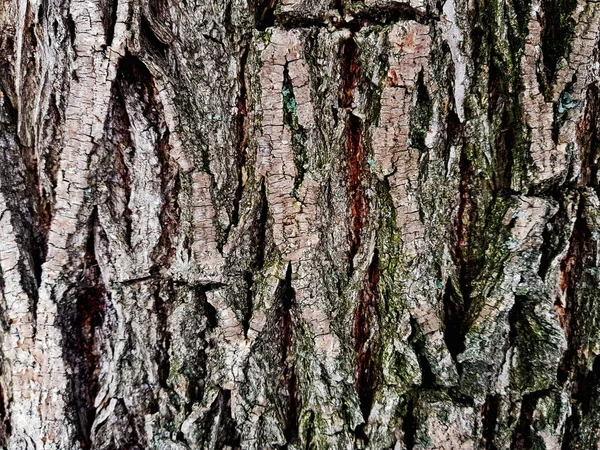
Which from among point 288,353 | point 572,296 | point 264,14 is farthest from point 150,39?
point 572,296

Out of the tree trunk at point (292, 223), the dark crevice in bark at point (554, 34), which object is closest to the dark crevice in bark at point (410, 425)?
A: the tree trunk at point (292, 223)

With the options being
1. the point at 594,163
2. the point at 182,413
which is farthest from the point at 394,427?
the point at 594,163

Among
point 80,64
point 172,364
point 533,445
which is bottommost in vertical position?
point 533,445

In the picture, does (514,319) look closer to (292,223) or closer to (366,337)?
(366,337)

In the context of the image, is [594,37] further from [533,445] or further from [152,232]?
[152,232]

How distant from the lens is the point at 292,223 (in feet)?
3.83

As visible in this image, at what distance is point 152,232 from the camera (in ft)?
3.89

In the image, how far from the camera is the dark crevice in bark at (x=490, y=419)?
4.06 ft

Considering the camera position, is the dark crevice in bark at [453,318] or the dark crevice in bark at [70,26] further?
the dark crevice in bark at [453,318]

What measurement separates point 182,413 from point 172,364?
0.13m

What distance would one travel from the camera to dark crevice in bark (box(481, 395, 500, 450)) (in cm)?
124

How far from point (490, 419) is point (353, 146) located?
32.3 inches

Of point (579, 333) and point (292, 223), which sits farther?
point (579, 333)

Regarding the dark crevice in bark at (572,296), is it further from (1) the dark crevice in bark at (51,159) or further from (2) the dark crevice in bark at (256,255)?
(1) the dark crevice in bark at (51,159)
